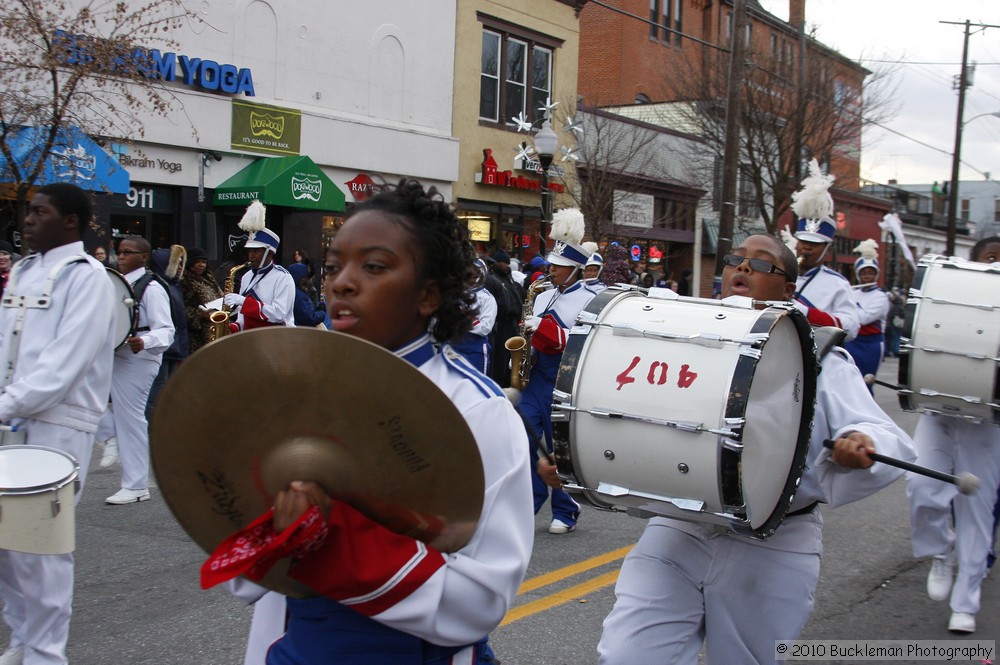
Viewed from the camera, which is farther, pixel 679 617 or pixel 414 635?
pixel 679 617

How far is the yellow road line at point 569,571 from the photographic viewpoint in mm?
5875

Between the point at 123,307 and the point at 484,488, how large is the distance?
19.4 ft

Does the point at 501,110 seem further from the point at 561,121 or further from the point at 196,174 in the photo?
the point at 196,174

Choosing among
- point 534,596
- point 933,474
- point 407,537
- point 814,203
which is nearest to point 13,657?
point 534,596

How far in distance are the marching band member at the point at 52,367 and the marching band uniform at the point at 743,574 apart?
A: 7.39 ft

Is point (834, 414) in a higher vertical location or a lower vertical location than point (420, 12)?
lower

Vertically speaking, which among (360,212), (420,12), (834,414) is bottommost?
(834,414)

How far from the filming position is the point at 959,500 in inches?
227

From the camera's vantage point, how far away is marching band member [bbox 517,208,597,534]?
7207mm

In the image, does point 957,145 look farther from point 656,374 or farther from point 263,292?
point 656,374

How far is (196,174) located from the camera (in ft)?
56.6

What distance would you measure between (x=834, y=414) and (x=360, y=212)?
6.43ft

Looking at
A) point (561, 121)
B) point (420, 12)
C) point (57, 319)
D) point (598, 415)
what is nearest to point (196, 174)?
point (420, 12)

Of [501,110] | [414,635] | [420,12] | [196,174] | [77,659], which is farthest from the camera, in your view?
[501,110]
